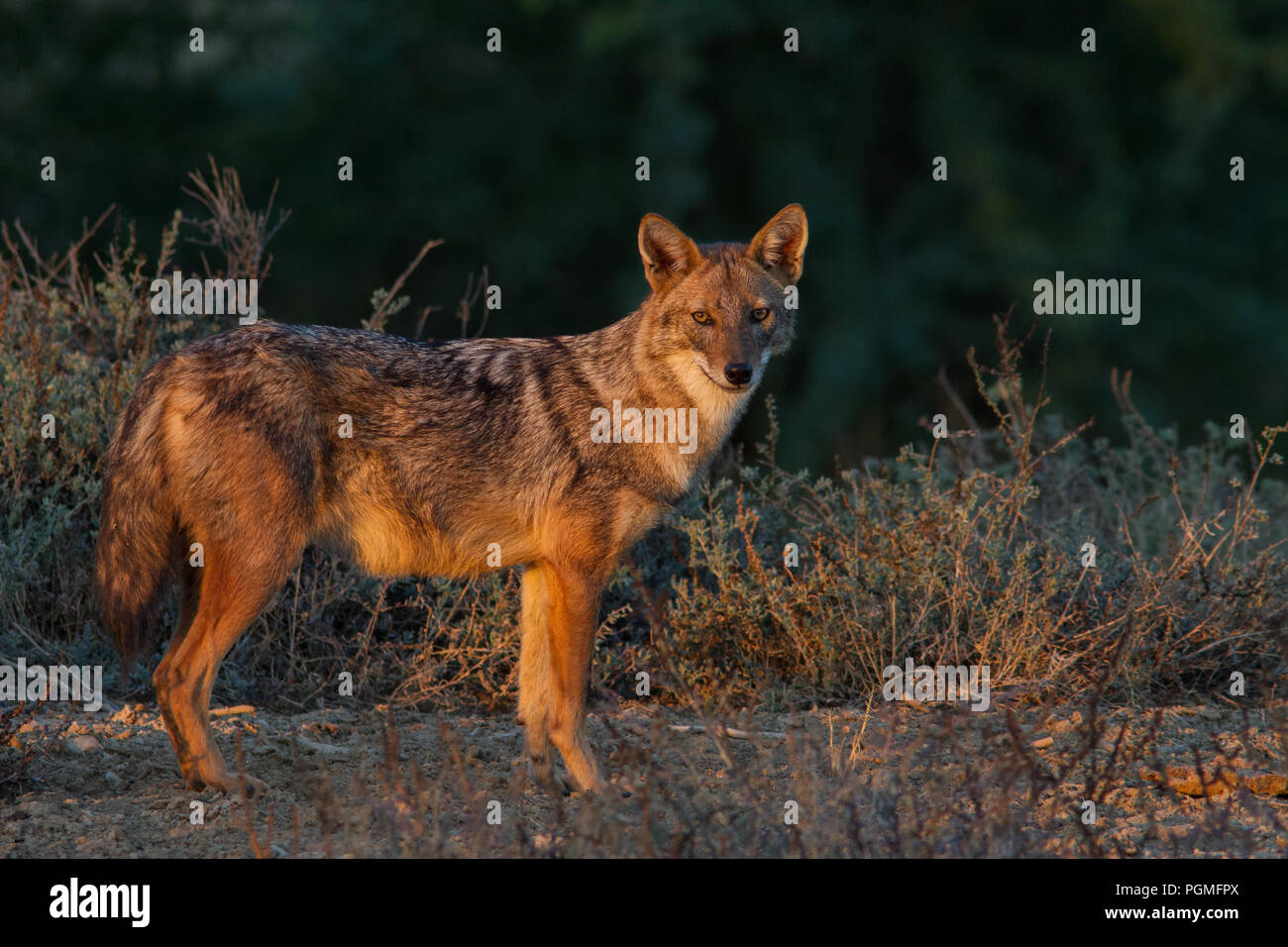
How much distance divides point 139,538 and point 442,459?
1.14m

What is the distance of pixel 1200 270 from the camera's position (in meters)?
18.2

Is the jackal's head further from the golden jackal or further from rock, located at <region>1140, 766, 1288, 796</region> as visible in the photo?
rock, located at <region>1140, 766, 1288, 796</region>

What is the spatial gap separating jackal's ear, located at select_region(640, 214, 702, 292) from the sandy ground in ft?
6.10

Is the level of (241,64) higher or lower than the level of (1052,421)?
higher

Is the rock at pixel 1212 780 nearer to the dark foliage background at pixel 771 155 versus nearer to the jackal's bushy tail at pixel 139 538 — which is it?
the jackal's bushy tail at pixel 139 538

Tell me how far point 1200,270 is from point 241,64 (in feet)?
42.7

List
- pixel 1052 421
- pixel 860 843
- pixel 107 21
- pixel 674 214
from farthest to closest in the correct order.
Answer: pixel 107 21 → pixel 674 214 → pixel 1052 421 → pixel 860 843

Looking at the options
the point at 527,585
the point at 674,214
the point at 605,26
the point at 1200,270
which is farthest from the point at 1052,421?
the point at 1200,270

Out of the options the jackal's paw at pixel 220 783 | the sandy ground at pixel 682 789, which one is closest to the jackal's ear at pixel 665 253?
the sandy ground at pixel 682 789

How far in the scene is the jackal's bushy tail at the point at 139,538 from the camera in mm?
5004

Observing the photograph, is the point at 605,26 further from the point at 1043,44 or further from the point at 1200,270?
the point at 1200,270

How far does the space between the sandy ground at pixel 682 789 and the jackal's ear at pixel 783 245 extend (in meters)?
1.89

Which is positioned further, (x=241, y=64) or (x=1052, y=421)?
(x=241, y=64)

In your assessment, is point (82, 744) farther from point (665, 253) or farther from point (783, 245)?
point (783, 245)
